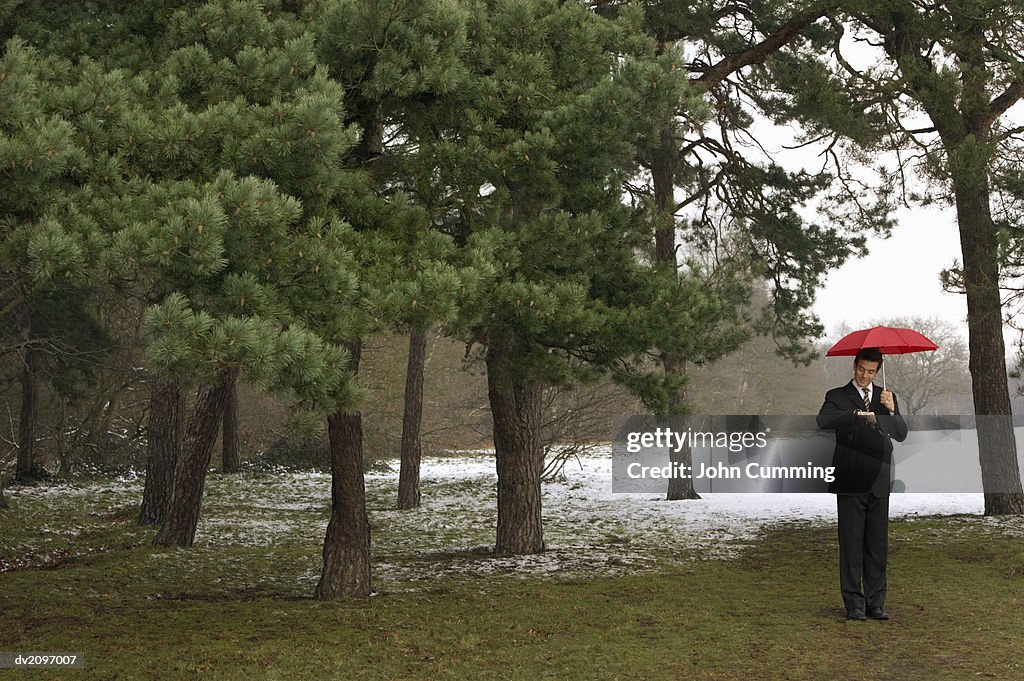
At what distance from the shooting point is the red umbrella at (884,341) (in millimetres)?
6285

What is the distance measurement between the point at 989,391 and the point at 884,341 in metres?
6.70

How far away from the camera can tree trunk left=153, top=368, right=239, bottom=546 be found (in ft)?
36.5

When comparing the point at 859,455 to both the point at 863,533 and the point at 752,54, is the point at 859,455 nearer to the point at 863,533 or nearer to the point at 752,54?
the point at 863,533

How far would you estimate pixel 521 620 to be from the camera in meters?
7.03

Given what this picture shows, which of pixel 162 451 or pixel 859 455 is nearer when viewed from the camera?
pixel 859 455

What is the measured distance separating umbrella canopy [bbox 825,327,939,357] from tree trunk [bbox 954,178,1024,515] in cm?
510

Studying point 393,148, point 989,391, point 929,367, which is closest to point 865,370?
point 393,148

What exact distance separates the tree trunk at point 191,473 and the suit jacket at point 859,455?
23.2 feet

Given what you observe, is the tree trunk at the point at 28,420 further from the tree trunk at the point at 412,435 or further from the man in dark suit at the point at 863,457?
the man in dark suit at the point at 863,457

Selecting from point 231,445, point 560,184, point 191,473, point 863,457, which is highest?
point 560,184

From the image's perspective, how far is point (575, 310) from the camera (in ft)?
23.2

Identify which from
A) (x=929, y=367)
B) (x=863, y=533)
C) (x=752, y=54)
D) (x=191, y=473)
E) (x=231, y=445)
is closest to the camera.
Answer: (x=863, y=533)

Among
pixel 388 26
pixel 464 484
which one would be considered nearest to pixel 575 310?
pixel 388 26

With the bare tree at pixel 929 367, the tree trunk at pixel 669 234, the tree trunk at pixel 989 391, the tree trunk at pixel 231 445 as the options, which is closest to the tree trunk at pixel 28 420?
the tree trunk at pixel 231 445
